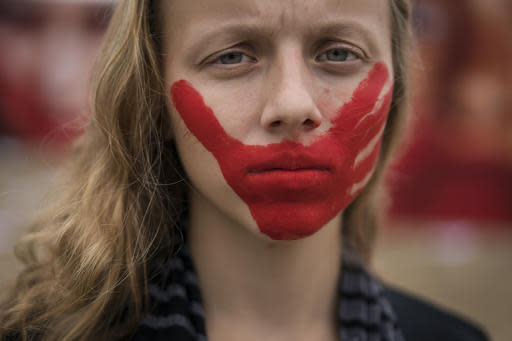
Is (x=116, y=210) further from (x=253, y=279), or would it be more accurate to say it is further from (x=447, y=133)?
(x=447, y=133)

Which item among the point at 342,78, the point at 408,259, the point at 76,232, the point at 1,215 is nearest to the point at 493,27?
the point at 408,259

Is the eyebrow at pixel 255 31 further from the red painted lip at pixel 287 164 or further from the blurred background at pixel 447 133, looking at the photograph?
the blurred background at pixel 447 133

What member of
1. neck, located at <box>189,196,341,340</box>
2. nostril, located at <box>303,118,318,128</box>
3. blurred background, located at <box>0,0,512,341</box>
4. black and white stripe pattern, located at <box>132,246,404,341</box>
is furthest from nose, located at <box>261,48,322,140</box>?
blurred background, located at <box>0,0,512,341</box>

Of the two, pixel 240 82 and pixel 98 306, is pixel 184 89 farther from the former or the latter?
pixel 98 306

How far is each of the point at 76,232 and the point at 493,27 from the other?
513 centimetres

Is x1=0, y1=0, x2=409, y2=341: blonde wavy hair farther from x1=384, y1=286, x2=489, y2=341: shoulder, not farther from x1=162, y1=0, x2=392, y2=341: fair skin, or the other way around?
x1=384, y1=286, x2=489, y2=341: shoulder

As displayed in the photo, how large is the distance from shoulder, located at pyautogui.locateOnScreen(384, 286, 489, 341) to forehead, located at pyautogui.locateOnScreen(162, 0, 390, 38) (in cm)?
113

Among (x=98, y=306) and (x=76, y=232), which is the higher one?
(x=76, y=232)

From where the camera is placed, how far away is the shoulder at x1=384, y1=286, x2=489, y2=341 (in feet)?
5.98

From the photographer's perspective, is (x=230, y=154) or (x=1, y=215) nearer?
(x=230, y=154)

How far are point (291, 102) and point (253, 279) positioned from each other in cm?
61

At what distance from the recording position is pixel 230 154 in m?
1.41

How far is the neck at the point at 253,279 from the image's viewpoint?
156cm

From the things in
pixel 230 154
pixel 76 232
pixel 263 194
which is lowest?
pixel 76 232
